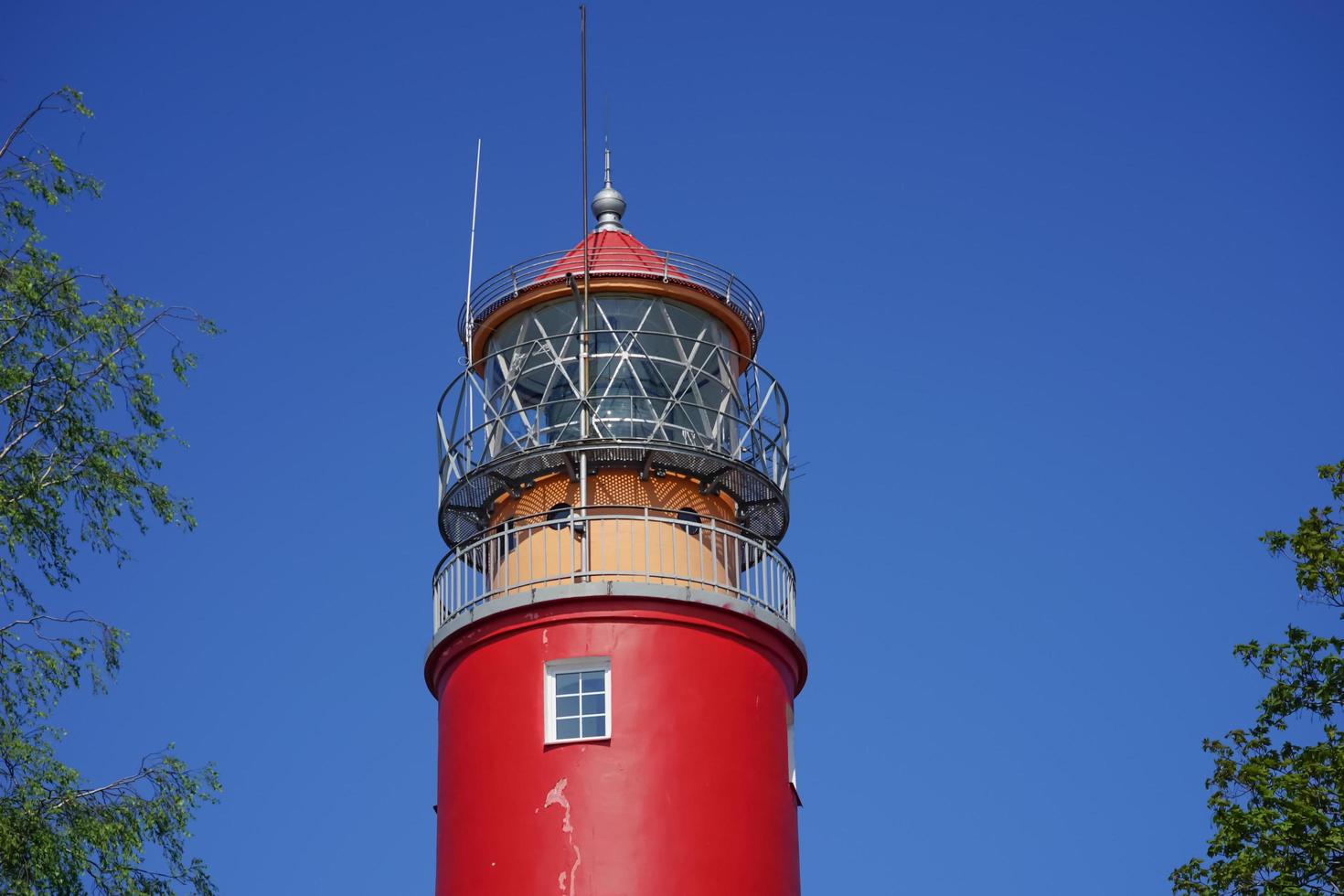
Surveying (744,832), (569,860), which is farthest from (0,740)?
(744,832)

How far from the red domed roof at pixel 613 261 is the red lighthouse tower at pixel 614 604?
4 centimetres

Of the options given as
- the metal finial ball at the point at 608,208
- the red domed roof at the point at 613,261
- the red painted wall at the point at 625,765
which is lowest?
the red painted wall at the point at 625,765

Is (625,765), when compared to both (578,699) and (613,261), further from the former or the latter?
(613,261)

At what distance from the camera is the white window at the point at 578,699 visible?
29.6 m

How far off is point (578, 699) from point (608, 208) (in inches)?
340

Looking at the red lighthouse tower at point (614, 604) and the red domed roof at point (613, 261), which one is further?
the red domed roof at point (613, 261)

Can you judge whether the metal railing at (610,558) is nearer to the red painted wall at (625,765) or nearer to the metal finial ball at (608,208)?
the red painted wall at (625,765)

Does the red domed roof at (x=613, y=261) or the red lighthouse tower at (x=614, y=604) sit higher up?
the red domed roof at (x=613, y=261)

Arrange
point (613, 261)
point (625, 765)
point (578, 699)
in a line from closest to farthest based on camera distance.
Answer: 1. point (625, 765)
2. point (578, 699)
3. point (613, 261)

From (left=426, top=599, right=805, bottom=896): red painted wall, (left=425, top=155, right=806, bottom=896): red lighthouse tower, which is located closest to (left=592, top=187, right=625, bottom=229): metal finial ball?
(left=425, top=155, right=806, bottom=896): red lighthouse tower

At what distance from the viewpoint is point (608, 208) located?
35.0m

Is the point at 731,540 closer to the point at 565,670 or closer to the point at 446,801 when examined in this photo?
the point at 565,670

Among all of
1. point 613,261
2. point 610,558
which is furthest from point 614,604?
point 613,261

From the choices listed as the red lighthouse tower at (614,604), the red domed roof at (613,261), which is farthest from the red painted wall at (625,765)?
the red domed roof at (613,261)
